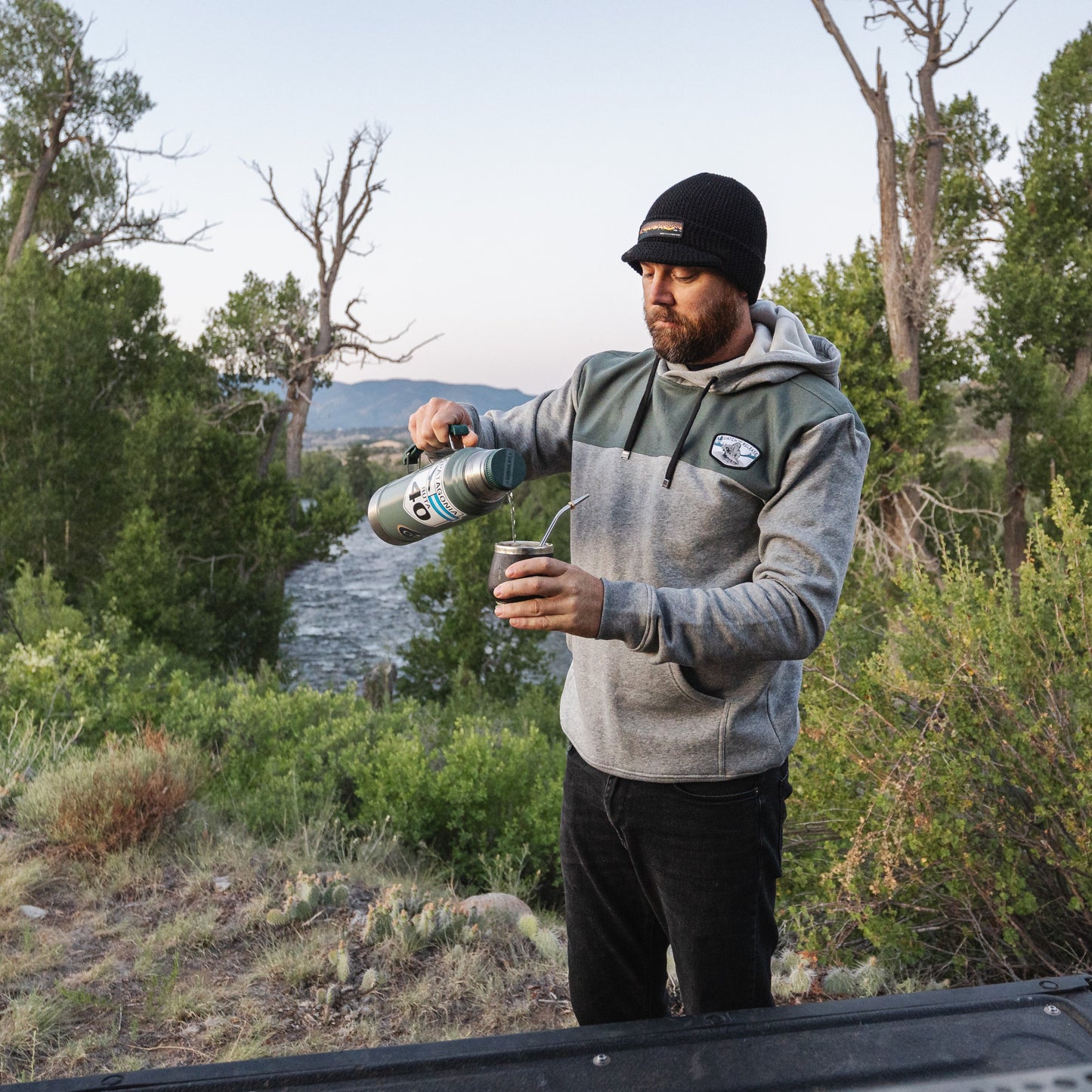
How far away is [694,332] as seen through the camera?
6.56 feet

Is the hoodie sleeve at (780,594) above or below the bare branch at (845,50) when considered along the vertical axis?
below

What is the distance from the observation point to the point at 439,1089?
1332 mm

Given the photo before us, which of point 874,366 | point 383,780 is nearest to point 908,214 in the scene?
point 874,366

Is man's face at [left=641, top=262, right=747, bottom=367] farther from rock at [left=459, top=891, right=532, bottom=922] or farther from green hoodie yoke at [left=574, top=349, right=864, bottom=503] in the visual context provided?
rock at [left=459, top=891, right=532, bottom=922]

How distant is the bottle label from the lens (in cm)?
212

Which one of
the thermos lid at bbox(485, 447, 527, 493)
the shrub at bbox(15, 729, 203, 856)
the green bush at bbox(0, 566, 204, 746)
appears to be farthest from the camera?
the green bush at bbox(0, 566, 204, 746)

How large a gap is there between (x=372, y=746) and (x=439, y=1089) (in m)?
6.09

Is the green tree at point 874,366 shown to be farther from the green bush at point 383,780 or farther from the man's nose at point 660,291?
the man's nose at point 660,291

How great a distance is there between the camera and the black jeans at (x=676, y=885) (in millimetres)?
1939

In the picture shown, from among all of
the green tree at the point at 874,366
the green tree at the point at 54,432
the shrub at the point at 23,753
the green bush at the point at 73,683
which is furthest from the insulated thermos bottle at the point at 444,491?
the green tree at the point at 54,432

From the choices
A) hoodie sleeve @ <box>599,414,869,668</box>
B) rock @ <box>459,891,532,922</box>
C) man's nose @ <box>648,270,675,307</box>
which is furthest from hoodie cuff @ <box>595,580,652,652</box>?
rock @ <box>459,891,532,922</box>

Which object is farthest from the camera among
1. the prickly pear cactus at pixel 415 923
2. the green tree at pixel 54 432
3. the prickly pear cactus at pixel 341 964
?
the green tree at pixel 54 432

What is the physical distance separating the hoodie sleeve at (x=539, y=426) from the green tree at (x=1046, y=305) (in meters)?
15.3

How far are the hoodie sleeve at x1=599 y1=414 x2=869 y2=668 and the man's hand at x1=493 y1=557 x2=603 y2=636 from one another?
0.03 meters
